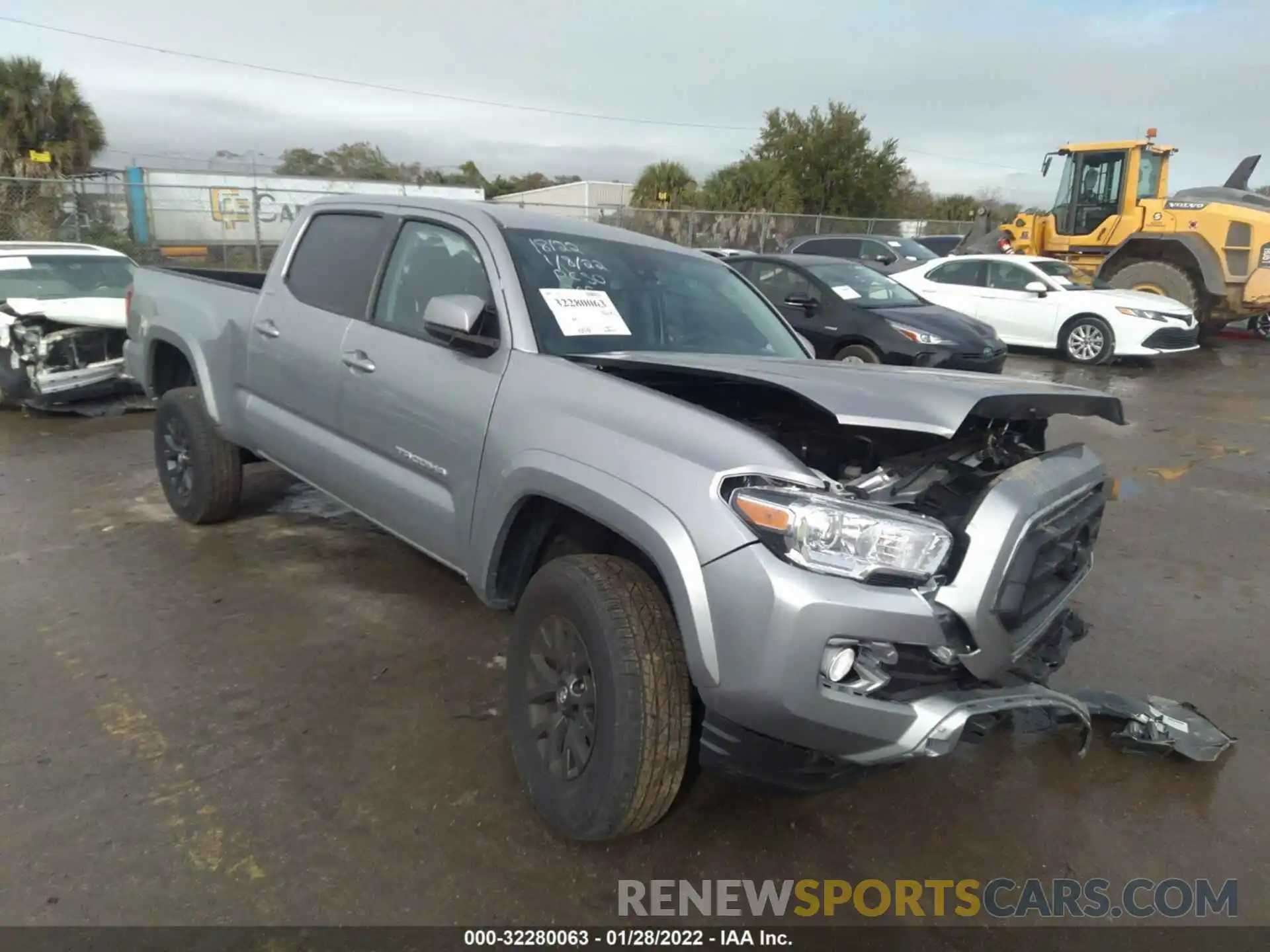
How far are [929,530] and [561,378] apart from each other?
1237 mm

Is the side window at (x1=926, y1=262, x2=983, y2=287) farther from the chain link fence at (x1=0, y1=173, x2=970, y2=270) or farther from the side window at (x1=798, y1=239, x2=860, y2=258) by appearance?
the chain link fence at (x1=0, y1=173, x2=970, y2=270)

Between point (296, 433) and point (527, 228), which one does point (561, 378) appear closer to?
point (527, 228)

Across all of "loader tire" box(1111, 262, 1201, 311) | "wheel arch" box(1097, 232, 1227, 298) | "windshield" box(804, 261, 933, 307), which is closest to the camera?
"windshield" box(804, 261, 933, 307)

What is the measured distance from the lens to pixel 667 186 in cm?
3538

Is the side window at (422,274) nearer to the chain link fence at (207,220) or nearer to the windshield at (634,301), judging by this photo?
the windshield at (634,301)

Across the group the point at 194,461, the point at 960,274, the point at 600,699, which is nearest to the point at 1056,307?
the point at 960,274

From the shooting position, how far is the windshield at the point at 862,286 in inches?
390

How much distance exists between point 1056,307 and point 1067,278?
3.87 feet

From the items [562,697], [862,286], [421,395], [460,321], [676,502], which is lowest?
[562,697]

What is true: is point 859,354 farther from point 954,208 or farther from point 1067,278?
point 954,208

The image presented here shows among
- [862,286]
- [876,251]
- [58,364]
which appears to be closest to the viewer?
[58,364]

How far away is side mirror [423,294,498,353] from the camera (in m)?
3.00

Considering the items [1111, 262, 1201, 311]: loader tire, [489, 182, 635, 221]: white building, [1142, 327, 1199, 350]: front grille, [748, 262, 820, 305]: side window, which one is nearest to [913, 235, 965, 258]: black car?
[1111, 262, 1201, 311]: loader tire

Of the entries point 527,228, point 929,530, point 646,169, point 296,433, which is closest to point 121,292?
point 296,433
